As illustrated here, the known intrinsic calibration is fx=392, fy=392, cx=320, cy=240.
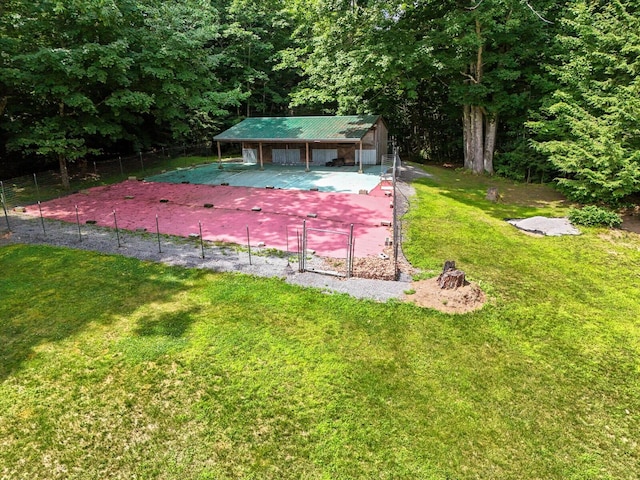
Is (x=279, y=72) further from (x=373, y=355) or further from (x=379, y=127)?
(x=373, y=355)

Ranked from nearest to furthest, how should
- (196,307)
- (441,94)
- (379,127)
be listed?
(196,307) < (379,127) < (441,94)

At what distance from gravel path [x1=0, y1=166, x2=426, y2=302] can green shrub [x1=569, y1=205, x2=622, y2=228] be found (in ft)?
29.4

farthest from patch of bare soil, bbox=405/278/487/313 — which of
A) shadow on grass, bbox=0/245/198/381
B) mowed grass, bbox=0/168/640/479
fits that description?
shadow on grass, bbox=0/245/198/381

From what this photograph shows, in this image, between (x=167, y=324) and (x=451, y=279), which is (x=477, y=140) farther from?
(x=167, y=324)

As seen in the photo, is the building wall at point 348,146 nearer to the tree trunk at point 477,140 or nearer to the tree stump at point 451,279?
the tree trunk at point 477,140

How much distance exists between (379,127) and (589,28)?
1255 cm

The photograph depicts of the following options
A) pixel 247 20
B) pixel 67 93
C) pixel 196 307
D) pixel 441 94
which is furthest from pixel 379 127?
pixel 196 307

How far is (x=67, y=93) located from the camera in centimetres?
1728

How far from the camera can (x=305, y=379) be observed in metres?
6.11

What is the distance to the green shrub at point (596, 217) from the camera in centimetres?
1386

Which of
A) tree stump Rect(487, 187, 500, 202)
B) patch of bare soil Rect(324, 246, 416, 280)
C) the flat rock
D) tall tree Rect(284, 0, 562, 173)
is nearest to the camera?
patch of bare soil Rect(324, 246, 416, 280)

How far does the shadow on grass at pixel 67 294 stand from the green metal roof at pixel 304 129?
15129 millimetres

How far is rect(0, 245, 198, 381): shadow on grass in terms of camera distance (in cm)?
724

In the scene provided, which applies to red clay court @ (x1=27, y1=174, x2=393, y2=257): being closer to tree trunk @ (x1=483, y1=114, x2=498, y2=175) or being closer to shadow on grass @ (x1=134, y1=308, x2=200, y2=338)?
shadow on grass @ (x1=134, y1=308, x2=200, y2=338)
